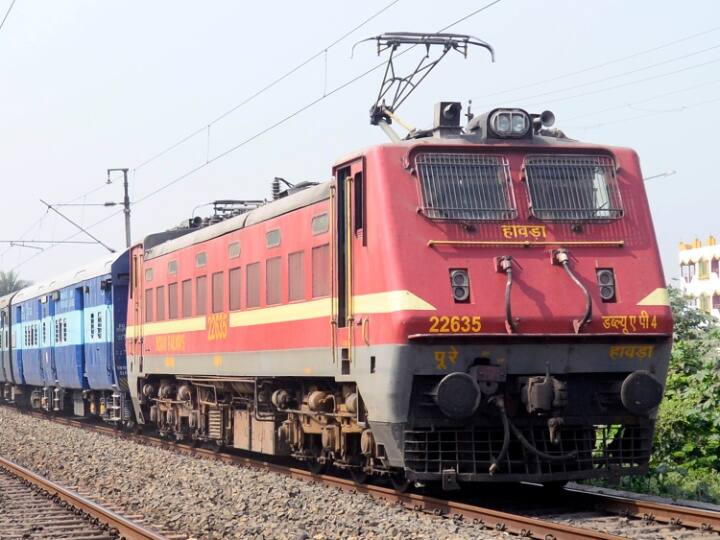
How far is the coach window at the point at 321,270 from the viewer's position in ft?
41.7

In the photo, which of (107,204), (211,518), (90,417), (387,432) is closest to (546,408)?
(387,432)

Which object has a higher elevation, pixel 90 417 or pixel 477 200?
pixel 477 200

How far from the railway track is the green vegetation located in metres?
1.09

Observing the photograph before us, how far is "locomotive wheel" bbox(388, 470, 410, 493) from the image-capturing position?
12.1m

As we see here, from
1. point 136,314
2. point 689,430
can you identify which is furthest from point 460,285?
point 136,314

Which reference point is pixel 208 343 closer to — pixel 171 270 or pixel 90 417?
pixel 171 270

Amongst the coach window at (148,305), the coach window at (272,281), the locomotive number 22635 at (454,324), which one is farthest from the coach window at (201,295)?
the locomotive number 22635 at (454,324)

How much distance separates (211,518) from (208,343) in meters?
6.09

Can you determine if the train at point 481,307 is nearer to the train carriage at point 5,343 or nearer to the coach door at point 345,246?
the coach door at point 345,246

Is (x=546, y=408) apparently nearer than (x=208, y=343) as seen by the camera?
Yes

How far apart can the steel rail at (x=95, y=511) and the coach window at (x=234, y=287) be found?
332 centimetres

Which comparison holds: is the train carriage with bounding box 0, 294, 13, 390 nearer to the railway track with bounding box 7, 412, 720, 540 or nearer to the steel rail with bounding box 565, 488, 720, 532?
the railway track with bounding box 7, 412, 720, 540

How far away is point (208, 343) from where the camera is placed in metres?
17.2

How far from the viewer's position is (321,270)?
509 inches
